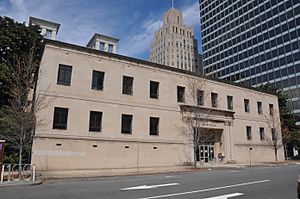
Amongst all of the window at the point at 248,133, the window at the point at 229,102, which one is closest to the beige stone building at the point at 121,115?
the window at the point at 229,102

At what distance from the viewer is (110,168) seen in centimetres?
2159

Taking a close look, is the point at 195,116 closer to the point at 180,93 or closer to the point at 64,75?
the point at 180,93

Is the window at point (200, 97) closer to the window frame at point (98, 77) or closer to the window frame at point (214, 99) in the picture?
the window frame at point (214, 99)

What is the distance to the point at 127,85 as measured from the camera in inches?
979

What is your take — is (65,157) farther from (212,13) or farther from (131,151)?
(212,13)

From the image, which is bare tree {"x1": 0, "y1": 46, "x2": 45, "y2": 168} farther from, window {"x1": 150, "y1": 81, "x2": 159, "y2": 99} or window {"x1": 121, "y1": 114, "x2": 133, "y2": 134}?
window {"x1": 150, "y1": 81, "x2": 159, "y2": 99}

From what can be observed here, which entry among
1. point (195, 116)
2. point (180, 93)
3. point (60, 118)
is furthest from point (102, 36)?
point (60, 118)

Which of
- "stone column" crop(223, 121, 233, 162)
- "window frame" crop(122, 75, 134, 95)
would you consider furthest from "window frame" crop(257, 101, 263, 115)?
"window frame" crop(122, 75, 134, 95)

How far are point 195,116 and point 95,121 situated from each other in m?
11.1

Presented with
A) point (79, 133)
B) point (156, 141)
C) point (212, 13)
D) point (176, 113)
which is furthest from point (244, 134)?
point (212, 13)

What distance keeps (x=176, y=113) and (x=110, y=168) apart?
9393 mm

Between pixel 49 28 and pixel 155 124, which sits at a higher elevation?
pixel 49 28

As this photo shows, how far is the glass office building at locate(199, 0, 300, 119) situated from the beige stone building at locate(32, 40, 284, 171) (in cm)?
4041

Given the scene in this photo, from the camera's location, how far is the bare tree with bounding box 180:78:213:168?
1031 inches
